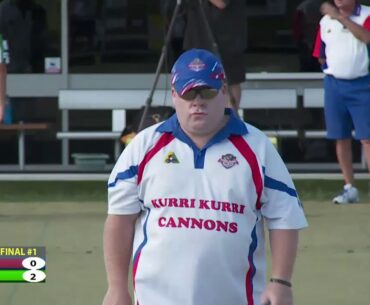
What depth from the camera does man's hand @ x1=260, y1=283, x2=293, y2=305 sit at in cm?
416

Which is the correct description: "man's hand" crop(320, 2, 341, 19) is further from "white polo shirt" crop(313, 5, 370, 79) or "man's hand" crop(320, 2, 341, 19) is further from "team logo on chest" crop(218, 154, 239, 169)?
"team logo on chest" crop(218, 154, 239, 169)

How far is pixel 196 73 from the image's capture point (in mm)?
4246

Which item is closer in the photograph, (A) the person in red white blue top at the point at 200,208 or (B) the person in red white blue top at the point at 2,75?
(A) the person in red white blue top at the point at 200,208

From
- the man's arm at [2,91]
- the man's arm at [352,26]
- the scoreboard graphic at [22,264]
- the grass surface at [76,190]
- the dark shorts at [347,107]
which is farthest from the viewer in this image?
the grass surface at [76,190]

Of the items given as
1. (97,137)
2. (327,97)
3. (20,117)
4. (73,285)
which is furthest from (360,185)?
(73,285)

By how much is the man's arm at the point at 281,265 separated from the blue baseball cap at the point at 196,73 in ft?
1.84

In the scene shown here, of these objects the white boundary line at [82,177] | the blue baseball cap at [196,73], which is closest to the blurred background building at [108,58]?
the white boundary line at [82,177]

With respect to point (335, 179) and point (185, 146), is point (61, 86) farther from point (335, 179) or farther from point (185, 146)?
point (185, 146)

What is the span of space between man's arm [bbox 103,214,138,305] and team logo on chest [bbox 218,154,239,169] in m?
0.38

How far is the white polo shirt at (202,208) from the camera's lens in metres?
4.16

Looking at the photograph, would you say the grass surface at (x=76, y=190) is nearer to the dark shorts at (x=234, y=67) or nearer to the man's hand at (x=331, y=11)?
the dark shorts at (x=234, y=67)

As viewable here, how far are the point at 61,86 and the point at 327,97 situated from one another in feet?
11.2

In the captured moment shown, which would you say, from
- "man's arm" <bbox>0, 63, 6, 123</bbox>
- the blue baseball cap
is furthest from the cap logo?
"man's arm" <bbox>0, 63, 6, 123</bbox>

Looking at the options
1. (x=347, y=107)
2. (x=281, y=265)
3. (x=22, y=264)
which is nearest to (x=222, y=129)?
(x=281, y=265)
